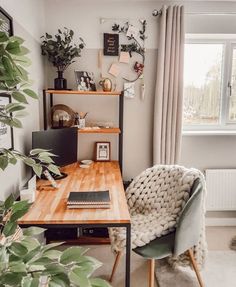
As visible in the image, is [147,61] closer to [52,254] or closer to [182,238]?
[182,238]

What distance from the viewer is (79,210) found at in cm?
165

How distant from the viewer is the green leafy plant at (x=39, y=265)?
0.57 m

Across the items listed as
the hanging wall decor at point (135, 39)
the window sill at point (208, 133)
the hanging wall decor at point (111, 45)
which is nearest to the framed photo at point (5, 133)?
the hanging wall decor at point (111, 45)

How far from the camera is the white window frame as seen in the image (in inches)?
113

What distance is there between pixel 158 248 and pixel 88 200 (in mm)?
543

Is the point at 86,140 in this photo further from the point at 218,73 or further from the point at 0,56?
the point at 0,56

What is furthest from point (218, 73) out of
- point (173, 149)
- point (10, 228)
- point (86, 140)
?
point (10, 228)

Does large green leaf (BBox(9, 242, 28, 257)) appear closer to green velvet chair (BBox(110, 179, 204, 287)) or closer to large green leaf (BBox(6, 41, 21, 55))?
large green leaf (BBox(6, 41, 21, 55))

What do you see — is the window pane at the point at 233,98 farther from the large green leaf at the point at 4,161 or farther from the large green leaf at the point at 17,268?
the large green leaf at the point at 17,268

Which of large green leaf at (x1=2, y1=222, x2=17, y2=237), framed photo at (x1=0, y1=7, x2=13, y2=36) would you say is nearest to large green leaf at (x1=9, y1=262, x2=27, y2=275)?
large green leaf at (x1=2, y1=222, x2=17, y2=237)

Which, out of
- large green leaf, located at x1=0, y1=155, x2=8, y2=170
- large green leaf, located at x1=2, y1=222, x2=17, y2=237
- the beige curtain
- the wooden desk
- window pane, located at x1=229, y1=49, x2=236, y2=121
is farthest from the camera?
window pane, located at x1=229, y1=49, x2=236, y2=121

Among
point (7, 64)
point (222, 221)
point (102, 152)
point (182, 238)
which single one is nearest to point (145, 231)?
point (182, 238)

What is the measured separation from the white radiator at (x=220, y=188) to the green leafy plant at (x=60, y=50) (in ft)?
5.90

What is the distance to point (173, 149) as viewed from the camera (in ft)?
9.23
